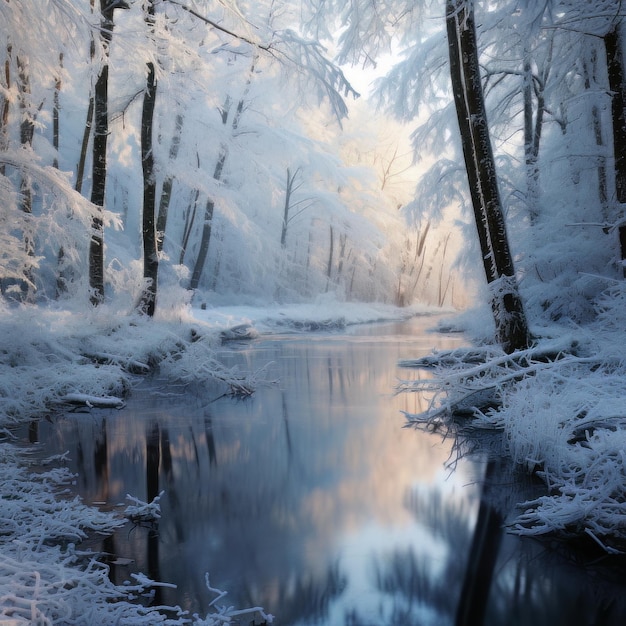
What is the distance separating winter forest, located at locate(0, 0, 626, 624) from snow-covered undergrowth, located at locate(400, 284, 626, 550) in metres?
0.03

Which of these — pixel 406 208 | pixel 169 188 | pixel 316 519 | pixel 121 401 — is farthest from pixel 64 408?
pixel 406 208

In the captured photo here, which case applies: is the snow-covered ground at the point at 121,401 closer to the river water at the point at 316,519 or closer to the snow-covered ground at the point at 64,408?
the snow-covered ground at the point at 64,408

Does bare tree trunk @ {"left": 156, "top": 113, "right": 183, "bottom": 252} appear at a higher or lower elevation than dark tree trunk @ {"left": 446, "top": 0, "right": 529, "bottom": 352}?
higher

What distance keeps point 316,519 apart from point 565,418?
258 centimetres

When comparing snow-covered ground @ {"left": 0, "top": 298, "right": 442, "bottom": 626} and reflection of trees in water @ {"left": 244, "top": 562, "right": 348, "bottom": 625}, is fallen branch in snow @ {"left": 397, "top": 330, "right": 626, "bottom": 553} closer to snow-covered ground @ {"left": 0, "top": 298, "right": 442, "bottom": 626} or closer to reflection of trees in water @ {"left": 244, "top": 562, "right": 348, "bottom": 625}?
reflection of trees in water @ {"left": 244, "top": 562, "right": 348, "bottom": 625}

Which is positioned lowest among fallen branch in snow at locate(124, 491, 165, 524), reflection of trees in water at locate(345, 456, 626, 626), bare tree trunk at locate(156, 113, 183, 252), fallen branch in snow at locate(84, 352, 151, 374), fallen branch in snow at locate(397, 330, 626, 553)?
reflection of trees in water at locate(345, 456, 626, 626)

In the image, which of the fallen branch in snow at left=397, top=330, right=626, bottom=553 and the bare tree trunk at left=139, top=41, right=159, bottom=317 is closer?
the fallen branch in snow at left=397, top=330, right=626, bottom=553

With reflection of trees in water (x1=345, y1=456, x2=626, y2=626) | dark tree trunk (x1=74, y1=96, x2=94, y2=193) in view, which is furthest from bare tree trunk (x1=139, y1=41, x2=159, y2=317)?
reflection of trees in water (x1=345, y1=456, x2=626, y2=626)

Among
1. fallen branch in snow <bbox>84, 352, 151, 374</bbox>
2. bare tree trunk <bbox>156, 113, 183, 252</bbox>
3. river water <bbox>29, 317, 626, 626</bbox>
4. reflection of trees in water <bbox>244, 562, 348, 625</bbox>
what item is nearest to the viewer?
reflection of trees in water <bbox>244, 562, 348, 625</bbox>

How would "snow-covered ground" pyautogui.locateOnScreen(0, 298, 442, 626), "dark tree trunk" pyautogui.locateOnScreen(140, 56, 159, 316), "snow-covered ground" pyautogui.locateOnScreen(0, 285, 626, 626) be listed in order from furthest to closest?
"dark tree trunk" pyautogui.locateOnScreen(140, 56, 159, 316), "snow-covered ground" pyautogui.locateOnScreen(0, 285, 626, 626), "snow-covered ground" pyautogui.locateOnScreen(0, 298, 442, 626)

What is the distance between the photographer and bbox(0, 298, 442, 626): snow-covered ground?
2836 millimetres

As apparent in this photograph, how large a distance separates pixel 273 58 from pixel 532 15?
15.8 feet

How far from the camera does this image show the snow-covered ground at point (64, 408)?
9.30 ft

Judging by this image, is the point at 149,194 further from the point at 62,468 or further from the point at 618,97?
the point at 618,97
